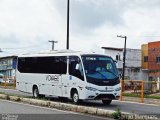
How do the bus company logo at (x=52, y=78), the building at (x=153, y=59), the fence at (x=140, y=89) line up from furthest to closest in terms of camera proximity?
the building at (x=153, y=59) → the fence at (x=140, y=89) → the bus company logo at (x=52, y=78)

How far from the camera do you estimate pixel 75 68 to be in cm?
2184

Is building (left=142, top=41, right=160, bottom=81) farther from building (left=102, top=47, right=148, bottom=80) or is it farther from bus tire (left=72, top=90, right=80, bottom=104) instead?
bus tire (left=72, top=90, right=80, bottom=104)

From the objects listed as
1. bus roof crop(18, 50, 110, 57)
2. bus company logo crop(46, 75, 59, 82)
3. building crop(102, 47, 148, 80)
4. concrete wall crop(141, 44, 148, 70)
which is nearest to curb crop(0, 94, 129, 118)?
bus company logo crop(46, 75, 59, 82)

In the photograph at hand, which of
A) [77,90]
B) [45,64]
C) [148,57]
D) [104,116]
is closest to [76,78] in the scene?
[77,90]

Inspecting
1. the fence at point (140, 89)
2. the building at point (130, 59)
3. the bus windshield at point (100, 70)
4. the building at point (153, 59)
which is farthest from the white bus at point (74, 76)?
the building at point (130, 59)

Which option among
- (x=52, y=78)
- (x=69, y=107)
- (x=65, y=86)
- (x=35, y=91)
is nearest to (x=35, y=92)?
(x=35, y=91)

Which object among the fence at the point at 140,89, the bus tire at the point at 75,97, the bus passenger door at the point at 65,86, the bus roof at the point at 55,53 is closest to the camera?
the bus tire at the point at 75,97

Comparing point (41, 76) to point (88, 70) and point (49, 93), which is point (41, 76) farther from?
point (88, 70)

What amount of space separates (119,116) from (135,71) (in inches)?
2729

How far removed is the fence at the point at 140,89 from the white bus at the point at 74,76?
4.62 m

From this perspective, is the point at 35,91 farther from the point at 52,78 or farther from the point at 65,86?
the point at 65,86

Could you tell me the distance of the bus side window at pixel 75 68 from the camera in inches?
842

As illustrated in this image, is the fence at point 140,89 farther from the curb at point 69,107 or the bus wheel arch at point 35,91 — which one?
the curb at point 69,107

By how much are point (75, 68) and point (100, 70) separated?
1.34 m
